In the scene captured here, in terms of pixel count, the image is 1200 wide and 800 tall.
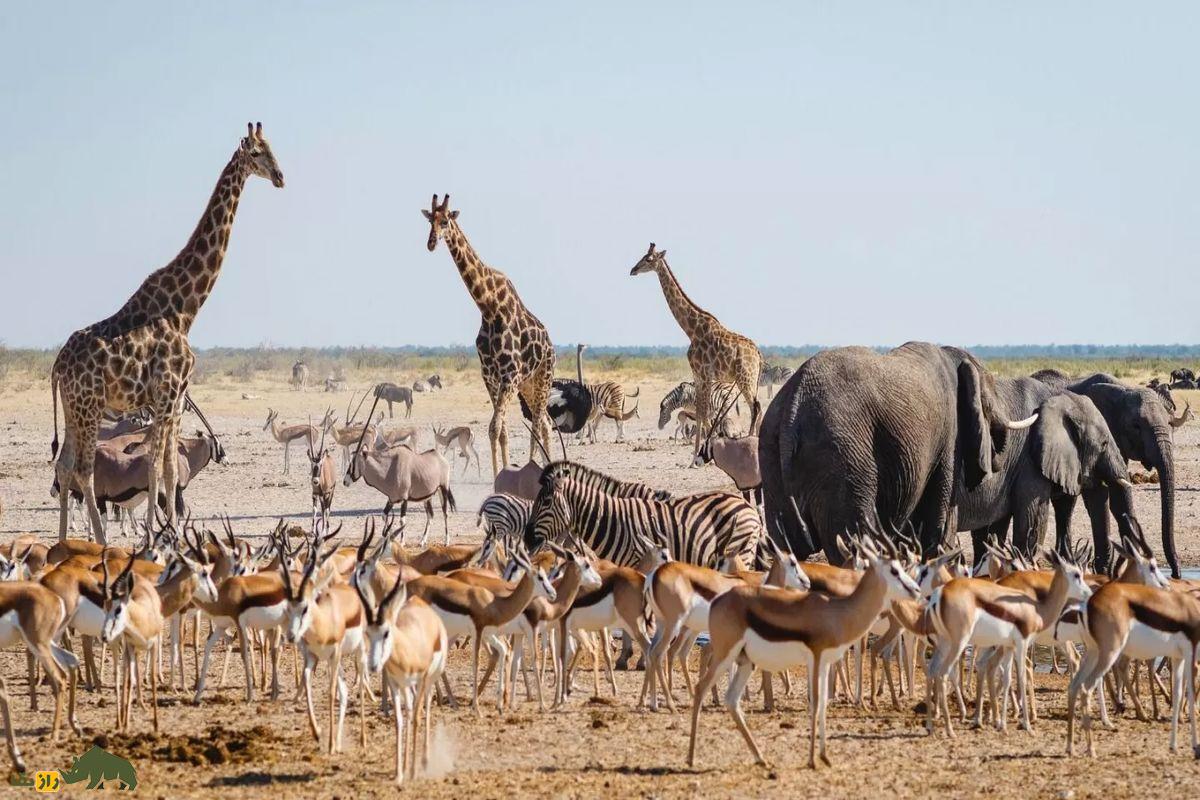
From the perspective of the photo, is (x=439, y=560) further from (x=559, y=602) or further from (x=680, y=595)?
(x=680, y=595)

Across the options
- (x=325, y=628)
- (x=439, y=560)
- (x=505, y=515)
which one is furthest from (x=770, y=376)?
(x=325, y=628)

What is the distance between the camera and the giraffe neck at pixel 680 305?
25.7 meters

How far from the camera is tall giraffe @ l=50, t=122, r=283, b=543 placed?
1652 centimetres

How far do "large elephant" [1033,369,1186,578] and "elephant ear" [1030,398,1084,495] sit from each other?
923 millimetres

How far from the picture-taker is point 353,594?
10.6 m

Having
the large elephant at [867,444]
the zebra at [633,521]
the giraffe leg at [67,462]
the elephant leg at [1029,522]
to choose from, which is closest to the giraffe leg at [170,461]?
the giraffe leg at [67,462]

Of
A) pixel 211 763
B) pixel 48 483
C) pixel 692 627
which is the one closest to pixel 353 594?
pixel 211 763

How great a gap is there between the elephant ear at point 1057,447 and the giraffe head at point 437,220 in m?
7.22

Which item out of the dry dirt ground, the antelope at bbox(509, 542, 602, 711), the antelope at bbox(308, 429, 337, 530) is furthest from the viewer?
the antelope at bbox(308, 429, 337, 530)

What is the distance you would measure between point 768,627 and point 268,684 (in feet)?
15.2

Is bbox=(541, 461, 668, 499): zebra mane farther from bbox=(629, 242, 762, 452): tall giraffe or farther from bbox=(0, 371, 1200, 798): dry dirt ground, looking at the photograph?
bbox=(629, 242, 762, 452): tall giraffe

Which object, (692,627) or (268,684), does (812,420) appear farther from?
(268,684)

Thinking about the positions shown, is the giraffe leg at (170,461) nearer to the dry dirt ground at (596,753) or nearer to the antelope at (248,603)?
the dry dirt ground at (596,753)

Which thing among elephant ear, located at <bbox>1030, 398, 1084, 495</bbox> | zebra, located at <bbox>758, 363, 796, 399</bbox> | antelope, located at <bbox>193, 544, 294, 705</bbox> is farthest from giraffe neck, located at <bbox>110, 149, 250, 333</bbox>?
zebra, located at <bbox>758, 363, 796, 399</bbox>
